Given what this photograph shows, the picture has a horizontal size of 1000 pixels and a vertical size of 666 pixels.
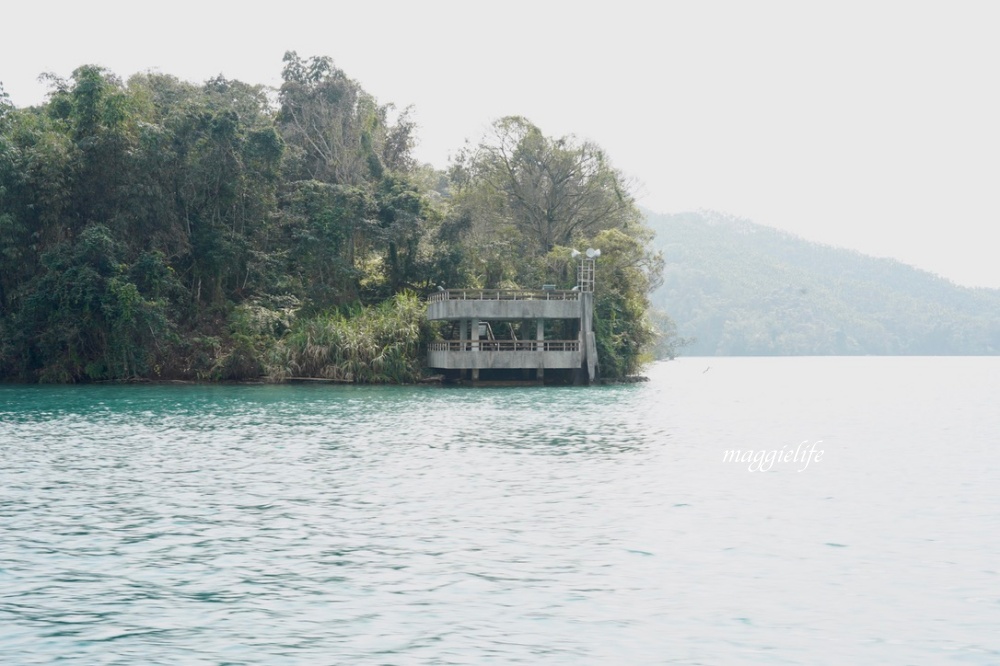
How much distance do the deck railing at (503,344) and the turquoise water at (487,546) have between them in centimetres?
1965

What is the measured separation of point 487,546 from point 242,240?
44.2m

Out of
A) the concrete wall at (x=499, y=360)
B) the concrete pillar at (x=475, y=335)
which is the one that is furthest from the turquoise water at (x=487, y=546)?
the concrete pillar at (x=475, y=335)

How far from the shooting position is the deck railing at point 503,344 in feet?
161

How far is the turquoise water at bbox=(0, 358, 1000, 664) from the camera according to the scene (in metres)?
9.34

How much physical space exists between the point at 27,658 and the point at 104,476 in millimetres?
11482

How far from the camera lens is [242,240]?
5469cm

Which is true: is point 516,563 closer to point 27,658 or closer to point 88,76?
point 27,658

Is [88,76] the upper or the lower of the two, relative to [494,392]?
upper

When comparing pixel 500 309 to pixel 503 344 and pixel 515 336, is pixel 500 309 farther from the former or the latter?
pixel 515 336

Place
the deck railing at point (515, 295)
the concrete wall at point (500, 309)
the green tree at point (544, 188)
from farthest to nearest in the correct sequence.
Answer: the green tree at point (544, 188) < the deck railing at point (515, 295) < the concrete wall at point (500, 309)

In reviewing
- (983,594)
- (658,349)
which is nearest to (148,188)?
(983,594)

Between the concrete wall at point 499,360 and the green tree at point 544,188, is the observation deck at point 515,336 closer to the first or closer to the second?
the concrete wall at point 499,360

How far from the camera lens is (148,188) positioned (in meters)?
50.8

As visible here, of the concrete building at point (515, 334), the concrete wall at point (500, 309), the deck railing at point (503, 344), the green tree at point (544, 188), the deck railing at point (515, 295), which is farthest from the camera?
the green tree at point (544, 188)
